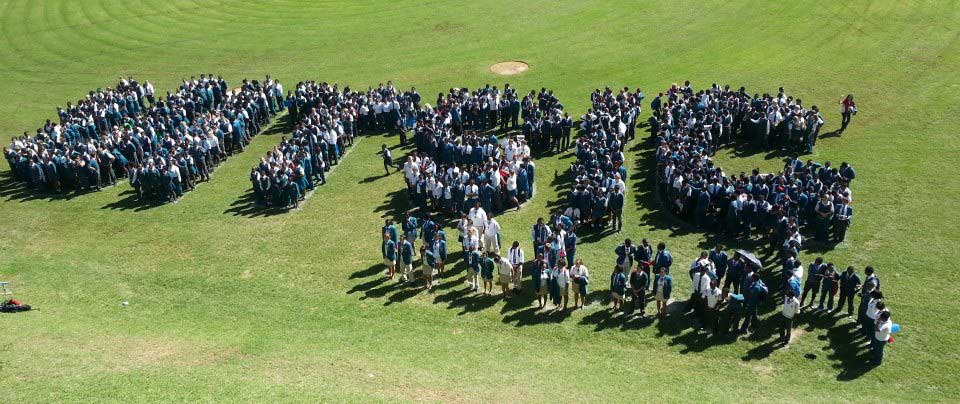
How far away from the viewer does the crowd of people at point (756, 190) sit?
79.2 feet

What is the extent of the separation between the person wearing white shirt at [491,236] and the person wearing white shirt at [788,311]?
8704 millimetres

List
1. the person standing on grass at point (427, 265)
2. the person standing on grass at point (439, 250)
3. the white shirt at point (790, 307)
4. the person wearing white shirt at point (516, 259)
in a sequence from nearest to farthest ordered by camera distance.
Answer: the white shirt at point (790, 307) → the person wearing white shirt at point (516, 259) → the person standing on grass at point (427, 265) → the person standing on grass at point (439, 250)

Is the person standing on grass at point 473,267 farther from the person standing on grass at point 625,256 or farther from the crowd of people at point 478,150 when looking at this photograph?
the person standing on grass at point 625,256

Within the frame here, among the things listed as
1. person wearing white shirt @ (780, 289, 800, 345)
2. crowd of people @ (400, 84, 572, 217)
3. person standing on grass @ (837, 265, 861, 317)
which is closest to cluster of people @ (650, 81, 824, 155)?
crowd of people @ (400, 84, 572, 217)

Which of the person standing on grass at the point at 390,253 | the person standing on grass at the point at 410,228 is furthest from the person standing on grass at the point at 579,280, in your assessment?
the person standing on grass at the point at 410,228

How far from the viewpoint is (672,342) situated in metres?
20.3

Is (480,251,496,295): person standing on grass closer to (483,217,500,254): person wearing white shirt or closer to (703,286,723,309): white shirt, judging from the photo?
(483,217,500,254): person wearing white shirt

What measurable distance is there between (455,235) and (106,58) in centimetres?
3195

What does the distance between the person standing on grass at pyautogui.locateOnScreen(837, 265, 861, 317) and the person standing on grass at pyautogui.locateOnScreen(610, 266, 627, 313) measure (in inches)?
213

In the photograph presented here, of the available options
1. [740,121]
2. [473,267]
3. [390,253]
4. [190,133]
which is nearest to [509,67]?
[740,121]

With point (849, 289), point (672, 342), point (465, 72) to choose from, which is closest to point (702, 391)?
point (672, 342)

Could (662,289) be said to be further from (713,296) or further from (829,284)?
(829,284)

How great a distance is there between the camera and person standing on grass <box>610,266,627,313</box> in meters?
21.3

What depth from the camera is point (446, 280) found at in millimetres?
24156
